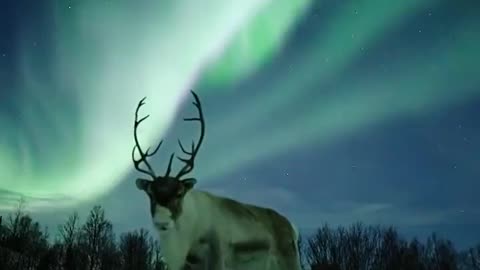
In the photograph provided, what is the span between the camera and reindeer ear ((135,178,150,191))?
9107 mm

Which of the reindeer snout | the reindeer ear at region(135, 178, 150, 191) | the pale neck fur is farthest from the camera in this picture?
the reindeer ear at region(135, 178, 150, 191)

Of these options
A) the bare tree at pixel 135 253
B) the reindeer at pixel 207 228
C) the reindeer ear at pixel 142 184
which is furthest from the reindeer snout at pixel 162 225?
the bare tree at pixel 135 253

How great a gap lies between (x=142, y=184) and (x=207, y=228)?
1.60 meters

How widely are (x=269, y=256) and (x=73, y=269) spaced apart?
6269cm

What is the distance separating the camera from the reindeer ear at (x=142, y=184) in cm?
911

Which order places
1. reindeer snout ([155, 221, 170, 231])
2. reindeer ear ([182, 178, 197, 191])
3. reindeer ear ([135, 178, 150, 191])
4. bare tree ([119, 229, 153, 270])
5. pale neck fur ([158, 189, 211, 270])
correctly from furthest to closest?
1. bare tree ([119, 229, 153, 270])
2. reindeer ear ([182, 178, 197, 191])
3. reindeer ear ([135, 178, 150, 191])
4. pale neck fur ([158, 189, 211, 270])
5. reindeer snout ([155, 221, 170, 231])

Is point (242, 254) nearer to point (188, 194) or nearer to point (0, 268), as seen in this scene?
point (188, 194)

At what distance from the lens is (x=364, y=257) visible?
7756cm

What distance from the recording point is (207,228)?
953 cm

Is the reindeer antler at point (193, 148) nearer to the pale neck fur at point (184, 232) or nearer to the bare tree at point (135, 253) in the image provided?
the pale neck fur at point (184, 232)

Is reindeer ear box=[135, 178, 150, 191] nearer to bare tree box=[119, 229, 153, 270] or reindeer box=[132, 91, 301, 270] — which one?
reindeer box=[132, 91, 301, 270]

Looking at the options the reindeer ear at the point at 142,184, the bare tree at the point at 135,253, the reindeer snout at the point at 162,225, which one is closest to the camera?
the reindeer snout at the point at 162,225

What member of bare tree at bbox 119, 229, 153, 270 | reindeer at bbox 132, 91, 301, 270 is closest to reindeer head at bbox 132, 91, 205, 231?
reindeer at bbox 132, 91, 301, 270

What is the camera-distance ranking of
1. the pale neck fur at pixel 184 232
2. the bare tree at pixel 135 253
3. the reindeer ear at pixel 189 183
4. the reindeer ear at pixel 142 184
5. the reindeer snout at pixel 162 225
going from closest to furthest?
the reindeer snout at pixel 162 225 → the pale neck fur at pixel 184 232 → the reindeer ear at pixel 142 184 → the reindeer ear at pixel 189 183 → the bare tree at pixel 135 253
